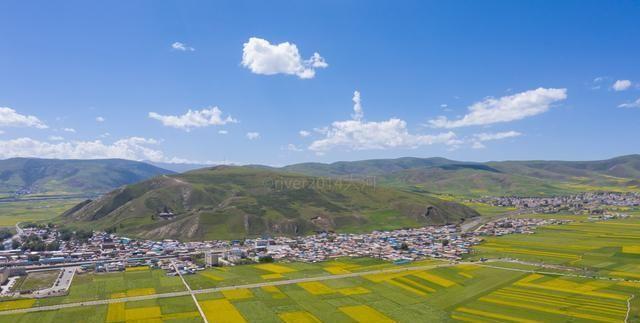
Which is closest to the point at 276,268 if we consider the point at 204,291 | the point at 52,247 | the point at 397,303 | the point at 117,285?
the point at 204,291

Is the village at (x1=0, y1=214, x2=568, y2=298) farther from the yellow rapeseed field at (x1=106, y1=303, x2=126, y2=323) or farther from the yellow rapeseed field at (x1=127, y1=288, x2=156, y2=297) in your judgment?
the yellow rapeseed field at (x1=106, y1=303, x2=126, y2=323)

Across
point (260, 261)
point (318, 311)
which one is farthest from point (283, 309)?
point (260, 261)

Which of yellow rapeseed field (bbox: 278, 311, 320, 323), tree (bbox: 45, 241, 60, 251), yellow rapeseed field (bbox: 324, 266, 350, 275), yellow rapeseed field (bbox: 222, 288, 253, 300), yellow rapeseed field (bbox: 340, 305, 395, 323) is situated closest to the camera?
yellow rapeseed field (bbox: 278, 311, 320, 323)

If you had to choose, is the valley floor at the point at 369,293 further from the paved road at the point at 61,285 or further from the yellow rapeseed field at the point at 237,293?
the paved road at the point at 61,285

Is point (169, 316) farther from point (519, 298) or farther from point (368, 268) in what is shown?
point (519, 298)

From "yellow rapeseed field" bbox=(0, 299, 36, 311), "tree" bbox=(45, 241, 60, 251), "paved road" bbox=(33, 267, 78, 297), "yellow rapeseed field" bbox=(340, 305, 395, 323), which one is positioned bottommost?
"yellow rapeseed field" bbox=(340, 305, 395, 323)

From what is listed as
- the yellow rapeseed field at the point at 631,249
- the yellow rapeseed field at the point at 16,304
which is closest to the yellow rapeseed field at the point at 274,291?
the yellow rapeseed field at the point at 16,304

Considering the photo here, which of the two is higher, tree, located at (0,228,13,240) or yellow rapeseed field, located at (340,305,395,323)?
tree, located at (0,228,13,240)

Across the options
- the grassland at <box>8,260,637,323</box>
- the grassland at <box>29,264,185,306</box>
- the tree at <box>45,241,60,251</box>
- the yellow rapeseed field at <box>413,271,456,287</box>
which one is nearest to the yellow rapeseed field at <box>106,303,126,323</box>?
the grassland at <box>8,260,637,323</box>
